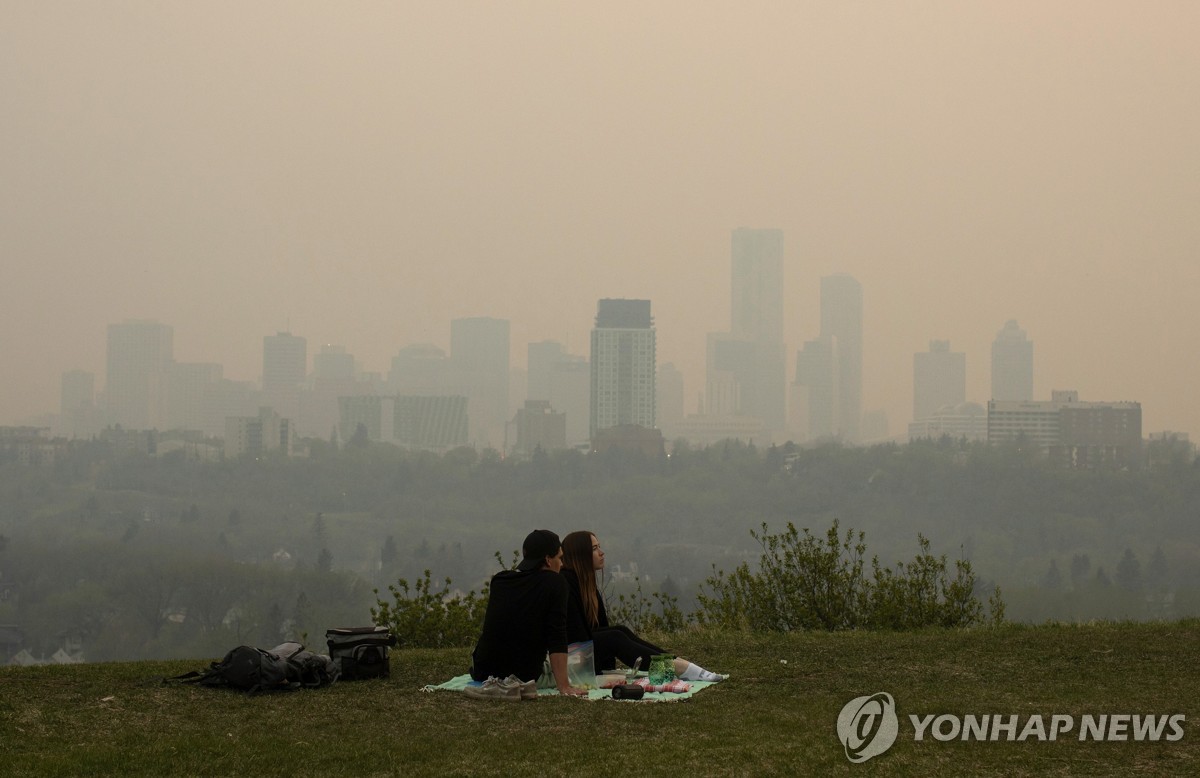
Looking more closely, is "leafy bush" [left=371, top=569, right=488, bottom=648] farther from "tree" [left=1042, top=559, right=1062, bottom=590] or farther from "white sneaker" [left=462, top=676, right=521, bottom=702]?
"tree" [left=1042, top=559, right=1062, bottom=590]

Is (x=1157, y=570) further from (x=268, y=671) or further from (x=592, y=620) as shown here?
(x=268, y=671)

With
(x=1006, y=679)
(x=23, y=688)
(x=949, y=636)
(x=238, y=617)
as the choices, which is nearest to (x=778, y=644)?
(x=949, y=636)

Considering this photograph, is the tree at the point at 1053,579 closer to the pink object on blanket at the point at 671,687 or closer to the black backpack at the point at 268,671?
the pink object on blanket at the point at 671,687

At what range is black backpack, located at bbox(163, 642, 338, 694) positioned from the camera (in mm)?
9977

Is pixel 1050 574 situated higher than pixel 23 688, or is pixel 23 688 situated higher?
pixel 23 688

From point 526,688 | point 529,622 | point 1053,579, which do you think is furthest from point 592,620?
point 1053,579

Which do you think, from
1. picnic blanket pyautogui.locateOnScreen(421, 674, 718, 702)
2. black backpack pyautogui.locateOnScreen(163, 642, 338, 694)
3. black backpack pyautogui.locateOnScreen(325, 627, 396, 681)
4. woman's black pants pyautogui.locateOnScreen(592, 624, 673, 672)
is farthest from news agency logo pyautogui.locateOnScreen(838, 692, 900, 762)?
black backpack pyautogui.locateOnScreen(163, 642, 338, 694)

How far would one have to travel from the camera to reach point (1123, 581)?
184 metres

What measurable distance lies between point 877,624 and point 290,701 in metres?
9.46

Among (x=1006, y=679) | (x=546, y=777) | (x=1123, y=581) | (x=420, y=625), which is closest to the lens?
(x=546, y=777)

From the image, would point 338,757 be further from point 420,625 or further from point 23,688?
point 420,625

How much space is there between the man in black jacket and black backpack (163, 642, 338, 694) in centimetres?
138

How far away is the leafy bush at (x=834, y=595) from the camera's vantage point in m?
16.9

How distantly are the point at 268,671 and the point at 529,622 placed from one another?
2212mm
